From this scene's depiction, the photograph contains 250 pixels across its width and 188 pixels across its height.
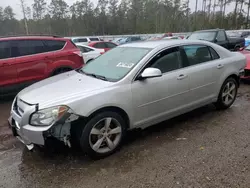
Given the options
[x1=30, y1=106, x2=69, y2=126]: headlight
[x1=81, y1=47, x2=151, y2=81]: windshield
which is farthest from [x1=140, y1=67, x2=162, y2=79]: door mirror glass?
[x1=30, y1=106, x2=69, y2=126]: headlight

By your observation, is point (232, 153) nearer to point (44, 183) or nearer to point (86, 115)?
point (86, 115)

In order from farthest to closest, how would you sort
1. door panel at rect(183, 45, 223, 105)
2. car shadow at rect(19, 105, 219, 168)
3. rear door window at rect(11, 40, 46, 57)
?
rear door window at rect(11, 40, 46, 57) → door panel at rect(183, 45, 223, 105) → car shadow at rect(19, 105, 219, 168)

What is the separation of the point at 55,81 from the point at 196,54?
2.54 m

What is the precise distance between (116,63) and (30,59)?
130 inches

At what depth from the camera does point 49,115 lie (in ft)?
9.43

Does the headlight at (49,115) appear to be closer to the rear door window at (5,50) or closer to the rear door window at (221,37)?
the rear door window at (5,50)

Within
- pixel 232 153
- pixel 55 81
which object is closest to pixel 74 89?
pixel 55 81

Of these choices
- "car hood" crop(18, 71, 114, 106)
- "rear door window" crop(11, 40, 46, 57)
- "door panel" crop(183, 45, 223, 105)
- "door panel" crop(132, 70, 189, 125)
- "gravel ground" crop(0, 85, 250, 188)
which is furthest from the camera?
"rear door window" crop(11, 40, 46, 57)

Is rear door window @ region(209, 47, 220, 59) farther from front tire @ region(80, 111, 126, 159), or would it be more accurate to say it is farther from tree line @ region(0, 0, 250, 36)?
tree line @ region(0, 0, 250, 36)

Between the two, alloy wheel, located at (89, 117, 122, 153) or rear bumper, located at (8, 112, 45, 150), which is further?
alloy wheel, located at (89, 117, 122, 153)

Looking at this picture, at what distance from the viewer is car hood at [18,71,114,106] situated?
3.03 m

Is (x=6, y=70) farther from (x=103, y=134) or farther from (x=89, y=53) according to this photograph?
(x=89, y=53)

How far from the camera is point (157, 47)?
12.4 feet

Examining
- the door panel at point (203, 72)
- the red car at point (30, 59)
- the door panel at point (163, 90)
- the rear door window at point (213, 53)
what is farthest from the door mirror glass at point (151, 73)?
the red car at point (30, 59)
